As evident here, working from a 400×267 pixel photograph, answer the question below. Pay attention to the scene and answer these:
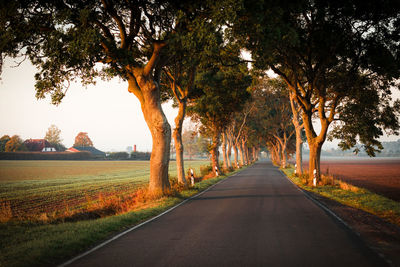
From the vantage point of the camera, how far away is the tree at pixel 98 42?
34.0 ft

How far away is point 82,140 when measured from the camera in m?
144

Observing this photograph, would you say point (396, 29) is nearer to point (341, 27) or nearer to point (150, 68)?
point (341, 27)

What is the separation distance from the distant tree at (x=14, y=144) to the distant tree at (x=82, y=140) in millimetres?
34857

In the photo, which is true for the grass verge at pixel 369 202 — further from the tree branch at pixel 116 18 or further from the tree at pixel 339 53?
the tree branch at pixel 116 18

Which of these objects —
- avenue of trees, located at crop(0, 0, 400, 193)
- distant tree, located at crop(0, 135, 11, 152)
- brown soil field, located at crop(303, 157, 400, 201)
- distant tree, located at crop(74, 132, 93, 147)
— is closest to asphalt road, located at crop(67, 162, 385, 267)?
avenue of trees, located at crop(0, 0, 400, 193)

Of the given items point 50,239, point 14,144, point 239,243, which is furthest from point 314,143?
point 14,144

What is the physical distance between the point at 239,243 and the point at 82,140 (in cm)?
15030

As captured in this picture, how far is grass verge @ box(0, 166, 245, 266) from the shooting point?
5234 millimetres

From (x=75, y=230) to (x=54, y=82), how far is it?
27.7 feet

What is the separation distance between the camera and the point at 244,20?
36.1 feet

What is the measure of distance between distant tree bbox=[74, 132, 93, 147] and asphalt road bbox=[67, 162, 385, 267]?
477ft

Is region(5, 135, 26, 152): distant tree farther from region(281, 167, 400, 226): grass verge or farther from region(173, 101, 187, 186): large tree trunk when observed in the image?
region(281, 167, 400, 226): grass verge

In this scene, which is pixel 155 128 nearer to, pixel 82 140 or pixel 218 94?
pixel 218 94

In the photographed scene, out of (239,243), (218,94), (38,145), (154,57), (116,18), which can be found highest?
(116,18)
